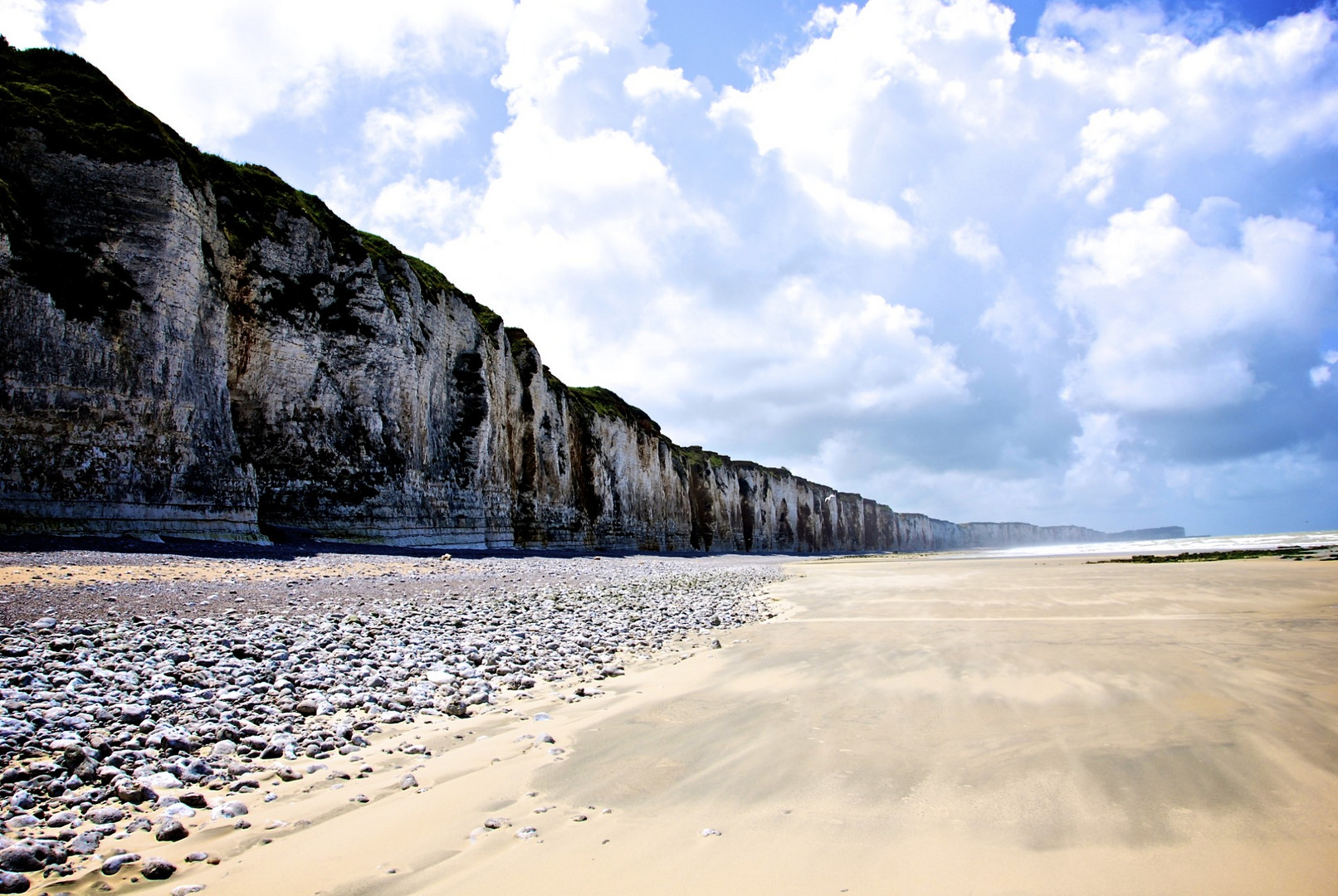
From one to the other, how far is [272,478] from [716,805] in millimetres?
22826

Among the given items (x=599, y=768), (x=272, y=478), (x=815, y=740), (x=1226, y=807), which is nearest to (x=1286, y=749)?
(x=1226, y=807)

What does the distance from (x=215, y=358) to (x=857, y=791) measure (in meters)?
22.2

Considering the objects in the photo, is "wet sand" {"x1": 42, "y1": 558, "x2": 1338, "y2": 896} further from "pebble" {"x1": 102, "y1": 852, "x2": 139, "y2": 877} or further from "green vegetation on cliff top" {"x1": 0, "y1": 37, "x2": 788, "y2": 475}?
"green vegetation on cliff top" {"x1": 0, "y1": 37, "x2": 788, "y2": 475}

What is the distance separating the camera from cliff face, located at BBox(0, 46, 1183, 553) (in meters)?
15.3

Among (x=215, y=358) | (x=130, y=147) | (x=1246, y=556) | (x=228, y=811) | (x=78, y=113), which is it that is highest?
(x=78, y=113)

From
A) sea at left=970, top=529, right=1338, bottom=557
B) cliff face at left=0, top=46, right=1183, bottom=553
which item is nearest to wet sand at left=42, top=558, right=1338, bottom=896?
cliff face at left=0, top=46, right=1183, bottom=553

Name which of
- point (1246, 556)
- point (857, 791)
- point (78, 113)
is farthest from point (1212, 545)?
point (78, 113)

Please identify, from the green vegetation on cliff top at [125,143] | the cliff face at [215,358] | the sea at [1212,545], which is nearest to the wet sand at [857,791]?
the cliff face at [215,358]

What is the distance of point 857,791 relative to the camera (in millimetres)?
3016

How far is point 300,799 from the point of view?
3102 millimetres

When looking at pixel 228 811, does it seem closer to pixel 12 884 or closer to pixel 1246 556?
pixel 12 884

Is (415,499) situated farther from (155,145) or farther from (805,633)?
(805,633)

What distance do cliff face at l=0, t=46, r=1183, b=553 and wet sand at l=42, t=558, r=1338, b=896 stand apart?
56.0 feet

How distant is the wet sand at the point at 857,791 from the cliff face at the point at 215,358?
56.0 feet
